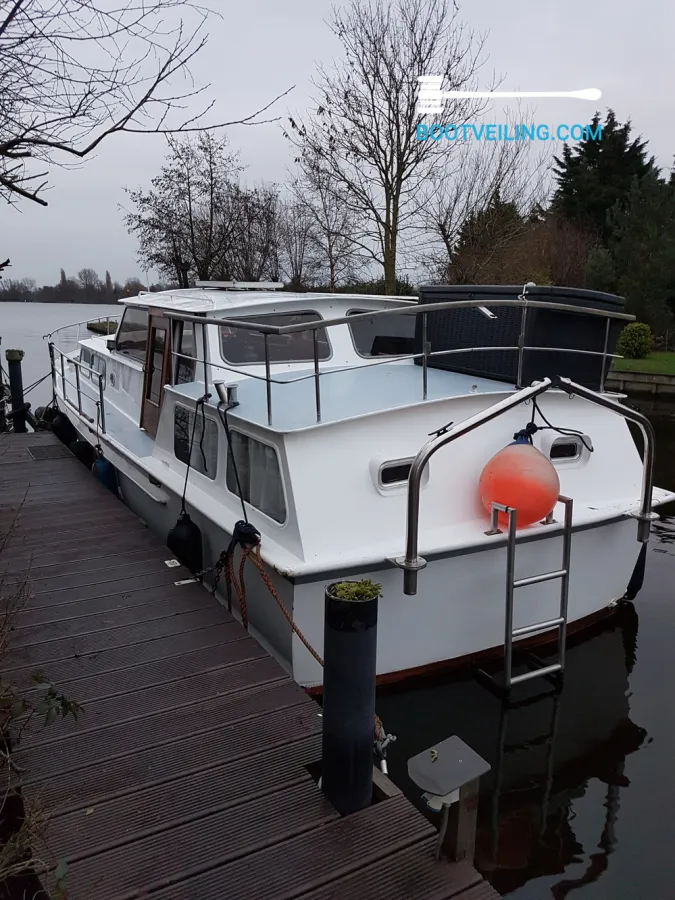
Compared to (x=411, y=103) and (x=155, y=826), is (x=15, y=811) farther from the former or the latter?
(x=411, y=103)

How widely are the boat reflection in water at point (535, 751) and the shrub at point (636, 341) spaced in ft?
60.6

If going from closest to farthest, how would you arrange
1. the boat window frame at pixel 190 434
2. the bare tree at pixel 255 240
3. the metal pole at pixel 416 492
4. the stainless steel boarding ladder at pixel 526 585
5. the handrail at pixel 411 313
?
Answer: the metal pole at pixel 416 492 < the handrail at pixel 411 313 < the stainless steel boarding ladder at pixel 526 585 < the boat window frame at pixel 190 434 < the bare tree at pixel 255 240

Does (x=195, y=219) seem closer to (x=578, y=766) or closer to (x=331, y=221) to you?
(x=331, y=221)

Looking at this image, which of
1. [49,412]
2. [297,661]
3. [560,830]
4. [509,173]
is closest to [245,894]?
[297,661]

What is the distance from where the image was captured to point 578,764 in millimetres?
4508

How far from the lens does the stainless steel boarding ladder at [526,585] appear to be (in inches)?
175

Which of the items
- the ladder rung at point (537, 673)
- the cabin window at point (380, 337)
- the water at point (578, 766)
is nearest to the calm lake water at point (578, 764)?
the water at point (578, 766)

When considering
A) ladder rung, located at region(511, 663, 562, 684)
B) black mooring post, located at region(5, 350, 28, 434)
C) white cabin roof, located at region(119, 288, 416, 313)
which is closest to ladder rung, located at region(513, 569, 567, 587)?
ladder rung, located at region(511, 663, 562, 684)

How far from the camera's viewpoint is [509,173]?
15961 mm

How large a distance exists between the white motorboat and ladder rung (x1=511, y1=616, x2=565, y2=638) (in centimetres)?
2

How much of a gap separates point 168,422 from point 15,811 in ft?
13.1

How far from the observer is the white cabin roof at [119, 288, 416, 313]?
610 centimetres

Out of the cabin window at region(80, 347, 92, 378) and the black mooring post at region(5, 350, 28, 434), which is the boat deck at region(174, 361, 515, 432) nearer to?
the cabin window at region(80, 347, 92, 378)

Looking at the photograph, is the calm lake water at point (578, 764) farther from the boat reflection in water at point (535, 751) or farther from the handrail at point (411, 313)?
the handrail at point (411, 313)
